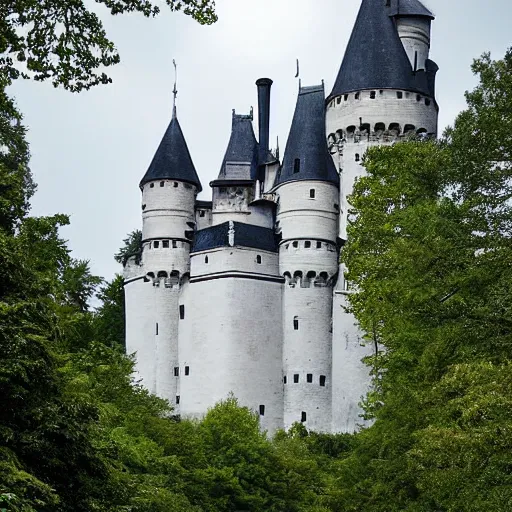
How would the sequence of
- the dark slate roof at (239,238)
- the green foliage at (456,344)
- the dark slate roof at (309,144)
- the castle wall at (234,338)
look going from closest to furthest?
the green foliage at (456,344) < the castle wall at (234,338) < the dark slate roof at (239,238) < the dark slate roof at (309,144)

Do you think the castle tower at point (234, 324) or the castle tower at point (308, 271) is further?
the castle tower at point (308, 271)

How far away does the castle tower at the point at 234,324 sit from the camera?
63.8 m

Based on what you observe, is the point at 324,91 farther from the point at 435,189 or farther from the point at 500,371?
the point at 500,371

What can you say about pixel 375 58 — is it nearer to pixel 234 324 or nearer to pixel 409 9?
pixel 409 9

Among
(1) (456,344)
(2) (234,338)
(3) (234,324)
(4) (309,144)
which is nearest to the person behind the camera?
(1) (456,344)

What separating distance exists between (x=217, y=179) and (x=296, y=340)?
12.1 m

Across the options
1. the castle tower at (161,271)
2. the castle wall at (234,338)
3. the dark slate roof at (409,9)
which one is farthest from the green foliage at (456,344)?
the dark slate roof at (409,9)

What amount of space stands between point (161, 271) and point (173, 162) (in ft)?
22.0

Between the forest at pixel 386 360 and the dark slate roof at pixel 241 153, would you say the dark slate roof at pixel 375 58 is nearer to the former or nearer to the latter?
the dark slate roof at pixel 241 153

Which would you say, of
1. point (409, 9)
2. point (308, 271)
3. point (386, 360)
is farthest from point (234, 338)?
point (386, 360)

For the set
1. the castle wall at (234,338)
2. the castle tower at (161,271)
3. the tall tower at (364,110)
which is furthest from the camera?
the castle tower at (161,271)

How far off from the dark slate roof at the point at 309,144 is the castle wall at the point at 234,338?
16.3 feet

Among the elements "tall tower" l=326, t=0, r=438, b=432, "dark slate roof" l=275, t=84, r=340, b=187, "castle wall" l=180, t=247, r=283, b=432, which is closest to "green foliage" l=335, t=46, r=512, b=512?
"tall tower" l=326, t=0, r=438, b=432

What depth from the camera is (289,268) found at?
65.5 meters
